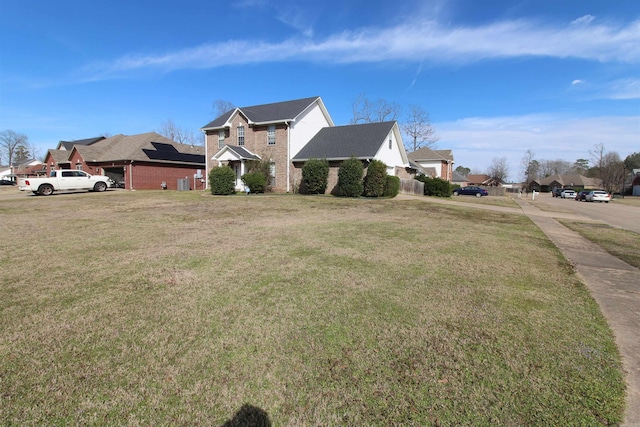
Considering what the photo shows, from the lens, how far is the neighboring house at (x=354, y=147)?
24.5m

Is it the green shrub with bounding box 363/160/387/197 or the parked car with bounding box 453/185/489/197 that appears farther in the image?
the parked car with bounding box 453/185/489/197

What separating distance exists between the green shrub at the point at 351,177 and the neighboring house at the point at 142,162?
17.6 m

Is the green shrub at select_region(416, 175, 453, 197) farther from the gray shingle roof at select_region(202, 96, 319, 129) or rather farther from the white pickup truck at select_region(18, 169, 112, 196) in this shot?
the white pickup truck at select_region(18, 169, 112, 196)

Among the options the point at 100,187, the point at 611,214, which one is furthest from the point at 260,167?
the point at 611,214

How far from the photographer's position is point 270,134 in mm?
27203

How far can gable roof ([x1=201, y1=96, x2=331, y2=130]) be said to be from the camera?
26.7 meters

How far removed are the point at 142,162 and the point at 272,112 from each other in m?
13.6

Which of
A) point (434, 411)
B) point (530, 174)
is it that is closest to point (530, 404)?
point (434, 411)

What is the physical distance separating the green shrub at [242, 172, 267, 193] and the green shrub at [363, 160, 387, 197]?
26.5 feet

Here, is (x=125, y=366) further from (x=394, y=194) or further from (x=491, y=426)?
(x=394, y=194)

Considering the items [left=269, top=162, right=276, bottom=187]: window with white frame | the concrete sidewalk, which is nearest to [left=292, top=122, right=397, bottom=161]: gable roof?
[left=269, top=162, right=276, bottom=187]: window with white frame

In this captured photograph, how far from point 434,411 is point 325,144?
25726 mm

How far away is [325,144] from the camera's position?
1064 inches

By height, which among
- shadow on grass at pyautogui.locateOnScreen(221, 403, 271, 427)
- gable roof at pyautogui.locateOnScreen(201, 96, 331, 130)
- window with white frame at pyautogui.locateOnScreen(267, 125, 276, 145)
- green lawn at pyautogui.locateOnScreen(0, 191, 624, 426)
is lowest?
shadow on grass at pyautogui.locateOnScreen(221, 403, 271, 427)
